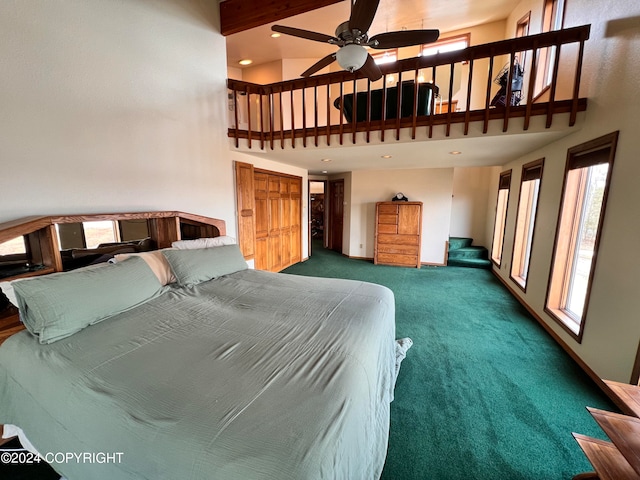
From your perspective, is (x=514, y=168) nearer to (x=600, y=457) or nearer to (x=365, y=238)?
(x=365, y=238)

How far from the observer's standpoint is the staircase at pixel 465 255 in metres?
5.83

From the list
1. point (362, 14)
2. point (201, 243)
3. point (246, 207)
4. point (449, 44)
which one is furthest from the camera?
point (449, 44)

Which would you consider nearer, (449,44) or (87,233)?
(87,233)

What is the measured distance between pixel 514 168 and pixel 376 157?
8.34ft

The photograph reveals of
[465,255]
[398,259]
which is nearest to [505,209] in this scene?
[465,255]

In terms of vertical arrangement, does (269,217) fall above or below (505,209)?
below

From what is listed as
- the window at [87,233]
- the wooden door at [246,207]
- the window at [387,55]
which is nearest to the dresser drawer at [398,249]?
the wooden door at [246,207]

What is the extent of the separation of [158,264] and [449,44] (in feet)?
23.0

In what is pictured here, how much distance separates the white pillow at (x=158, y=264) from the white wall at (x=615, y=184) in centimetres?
357

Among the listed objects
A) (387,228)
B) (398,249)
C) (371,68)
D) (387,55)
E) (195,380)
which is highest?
(387,55)

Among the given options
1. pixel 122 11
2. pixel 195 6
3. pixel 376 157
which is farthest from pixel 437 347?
pixel 195 6

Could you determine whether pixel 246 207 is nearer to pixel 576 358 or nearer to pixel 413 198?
pixel 413 198

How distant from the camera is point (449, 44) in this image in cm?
573

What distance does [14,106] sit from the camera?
1896 millimetres
